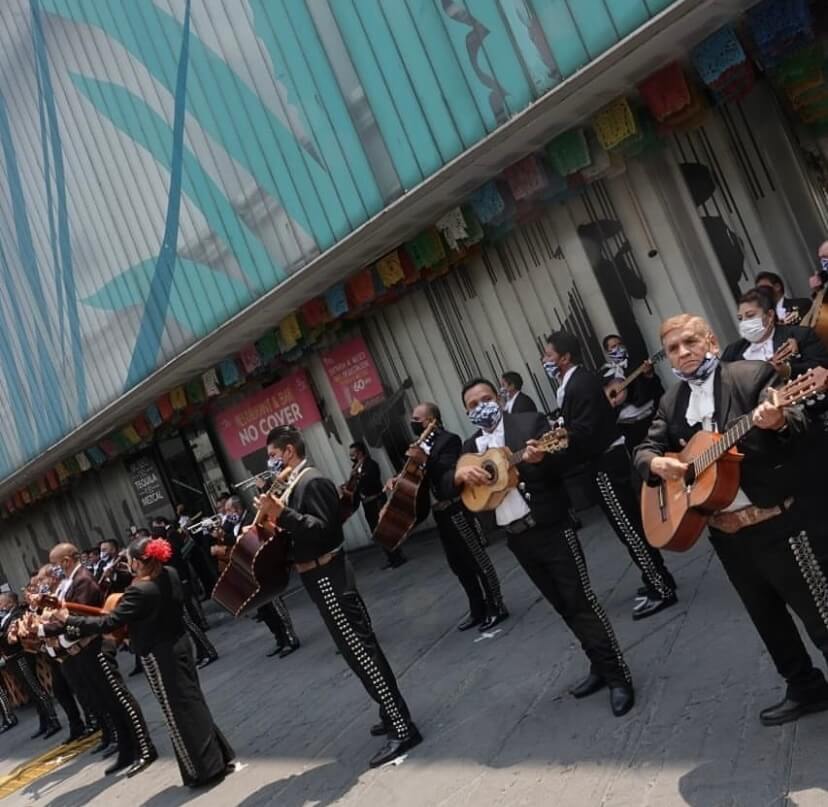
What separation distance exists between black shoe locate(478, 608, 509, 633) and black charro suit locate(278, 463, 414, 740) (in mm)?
1960

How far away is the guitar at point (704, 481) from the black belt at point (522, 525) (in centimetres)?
92

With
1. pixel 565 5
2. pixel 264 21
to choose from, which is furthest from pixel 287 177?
pixel 565 5

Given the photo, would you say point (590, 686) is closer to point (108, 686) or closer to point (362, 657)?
point (362, 657)

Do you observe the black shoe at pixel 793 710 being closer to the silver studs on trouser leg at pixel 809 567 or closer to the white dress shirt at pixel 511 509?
the silver studs on trouser leg at pixel 809 567

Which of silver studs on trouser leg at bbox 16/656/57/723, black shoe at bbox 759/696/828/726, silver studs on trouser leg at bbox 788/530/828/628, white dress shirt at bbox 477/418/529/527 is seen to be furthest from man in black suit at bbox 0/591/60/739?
silver studs on trouser leg at bbox 788/530/828/628

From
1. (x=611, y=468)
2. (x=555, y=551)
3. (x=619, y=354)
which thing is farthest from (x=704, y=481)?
(x=619, y=354)

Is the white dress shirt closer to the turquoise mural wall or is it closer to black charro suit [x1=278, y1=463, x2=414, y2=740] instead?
black charro suit [x1=278, y1=463, x2=414, y2=740]

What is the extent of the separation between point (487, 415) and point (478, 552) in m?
2.48

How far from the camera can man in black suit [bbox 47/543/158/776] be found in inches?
299

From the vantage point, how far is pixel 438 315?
11211 mm

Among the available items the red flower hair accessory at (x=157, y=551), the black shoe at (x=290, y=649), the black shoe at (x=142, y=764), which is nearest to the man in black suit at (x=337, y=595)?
the red flower hair accessory at (x=157, y=551)

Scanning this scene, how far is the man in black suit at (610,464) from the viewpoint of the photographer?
5.22m

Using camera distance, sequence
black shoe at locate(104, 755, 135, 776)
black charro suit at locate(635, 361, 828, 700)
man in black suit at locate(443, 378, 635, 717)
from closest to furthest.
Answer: black charro suit at locate(635, 361, 828, 700), man in black suit at locate(443, 378, 635, 717), black shoe at locate(104, 755, 135, 776)

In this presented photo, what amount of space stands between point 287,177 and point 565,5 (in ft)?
12.2
